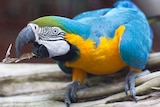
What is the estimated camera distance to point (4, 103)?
4.34 ft

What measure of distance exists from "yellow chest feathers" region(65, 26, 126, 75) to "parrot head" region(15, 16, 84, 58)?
21 millimetres

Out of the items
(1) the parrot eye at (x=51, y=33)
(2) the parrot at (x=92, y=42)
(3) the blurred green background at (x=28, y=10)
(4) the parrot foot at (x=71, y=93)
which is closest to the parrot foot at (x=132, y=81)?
(2) the parrot at (x=92, y=42)

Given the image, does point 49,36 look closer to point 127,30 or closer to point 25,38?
point 25,38

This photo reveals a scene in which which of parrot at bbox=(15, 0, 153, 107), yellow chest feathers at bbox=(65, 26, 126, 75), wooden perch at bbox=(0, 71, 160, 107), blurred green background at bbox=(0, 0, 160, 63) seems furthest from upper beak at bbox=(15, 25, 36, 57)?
blurred green background at bbox=(0, 0, 160, 63)

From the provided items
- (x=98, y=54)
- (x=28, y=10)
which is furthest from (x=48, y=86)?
(x=28, y=10)

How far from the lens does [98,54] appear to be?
1.21 metres

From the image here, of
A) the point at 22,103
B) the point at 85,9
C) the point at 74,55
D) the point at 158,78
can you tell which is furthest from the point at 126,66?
the point at 85,9

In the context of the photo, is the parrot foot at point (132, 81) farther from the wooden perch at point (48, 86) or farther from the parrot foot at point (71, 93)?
the parrot foot at point (71, 93)

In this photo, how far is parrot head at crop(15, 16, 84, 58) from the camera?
113 cm

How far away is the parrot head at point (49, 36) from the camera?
1.13 meters

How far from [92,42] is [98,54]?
4 cm

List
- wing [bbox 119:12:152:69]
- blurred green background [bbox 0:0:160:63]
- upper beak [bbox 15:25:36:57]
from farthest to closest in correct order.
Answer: blurred green background [bbox 0:0:160:63] < wing [bbox 119:12:152:69] < upper beak [bbox 15:25:36:57]

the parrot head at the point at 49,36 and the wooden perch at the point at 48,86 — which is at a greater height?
the parrot head at the point at 49,36

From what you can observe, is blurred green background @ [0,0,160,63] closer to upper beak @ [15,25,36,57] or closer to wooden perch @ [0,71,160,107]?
wooden perch @ [0,71,160,107]
